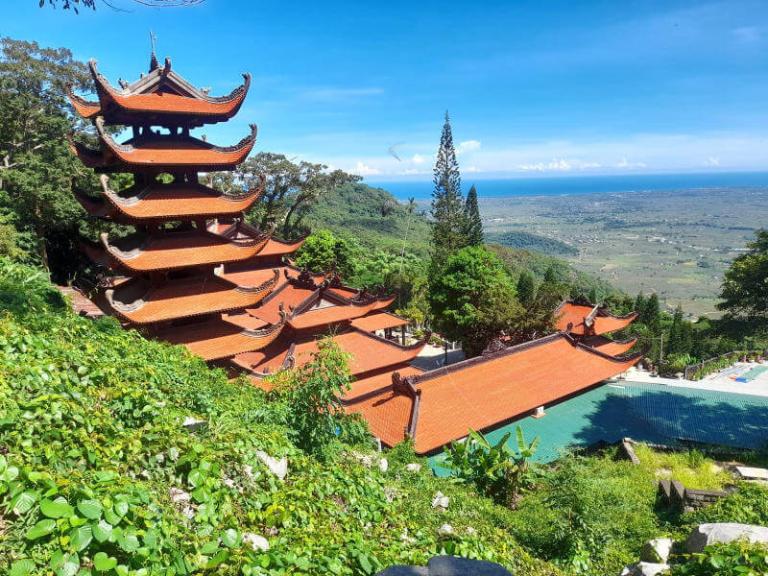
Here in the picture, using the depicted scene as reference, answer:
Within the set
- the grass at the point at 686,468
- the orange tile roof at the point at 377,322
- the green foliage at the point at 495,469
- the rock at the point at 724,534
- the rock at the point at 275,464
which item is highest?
the rock at the point at 275,464

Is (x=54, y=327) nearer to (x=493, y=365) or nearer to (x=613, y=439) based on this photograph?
(x=493, y=365)

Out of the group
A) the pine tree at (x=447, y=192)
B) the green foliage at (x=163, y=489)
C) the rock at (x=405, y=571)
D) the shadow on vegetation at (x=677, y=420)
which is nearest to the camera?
the green foliage at (x=163, y=489)

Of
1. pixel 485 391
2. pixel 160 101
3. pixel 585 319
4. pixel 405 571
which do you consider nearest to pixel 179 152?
pixel 160 101

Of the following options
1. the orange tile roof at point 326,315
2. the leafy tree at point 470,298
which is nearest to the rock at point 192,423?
the orange tile roof at point 326,315

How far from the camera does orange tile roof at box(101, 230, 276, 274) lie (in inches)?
523

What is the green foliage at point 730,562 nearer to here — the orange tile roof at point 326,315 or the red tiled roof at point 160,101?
the orange tile roof at point 326,315

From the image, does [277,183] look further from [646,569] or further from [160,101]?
[646,569]

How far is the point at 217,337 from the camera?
48.0 feet

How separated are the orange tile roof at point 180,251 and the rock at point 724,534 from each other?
1270 centimetres

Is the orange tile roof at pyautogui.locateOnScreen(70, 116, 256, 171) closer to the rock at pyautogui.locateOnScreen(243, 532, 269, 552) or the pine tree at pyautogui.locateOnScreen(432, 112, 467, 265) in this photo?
the rock at pyautogui.locateOnScreen(243, 532, 269, 552)

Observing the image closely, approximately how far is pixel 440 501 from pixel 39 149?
91.3 feet

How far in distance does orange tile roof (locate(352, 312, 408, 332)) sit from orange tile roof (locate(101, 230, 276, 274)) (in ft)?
25.3

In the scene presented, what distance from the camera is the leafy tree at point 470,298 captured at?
75.7ft

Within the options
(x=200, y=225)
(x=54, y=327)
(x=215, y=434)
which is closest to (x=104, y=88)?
(x=200, y=225)
